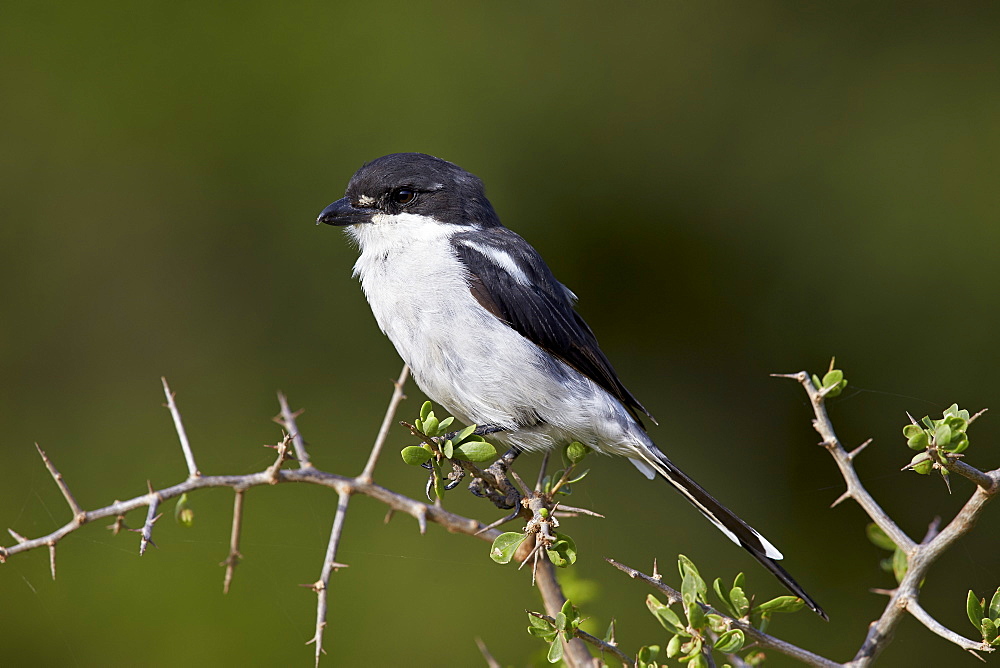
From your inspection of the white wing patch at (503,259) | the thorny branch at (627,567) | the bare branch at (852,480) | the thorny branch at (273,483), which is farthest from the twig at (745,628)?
the white wing patch at (503,259)

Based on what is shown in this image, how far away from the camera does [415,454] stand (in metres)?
2.02

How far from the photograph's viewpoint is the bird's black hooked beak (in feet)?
10.3

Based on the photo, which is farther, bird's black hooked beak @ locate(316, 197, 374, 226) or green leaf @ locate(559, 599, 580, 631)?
bird's black hooked beak @ locate(316, 197, 374, 226)

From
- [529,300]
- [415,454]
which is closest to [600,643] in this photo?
[415,454]

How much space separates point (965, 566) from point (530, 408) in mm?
2980

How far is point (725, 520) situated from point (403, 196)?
5.13 ft

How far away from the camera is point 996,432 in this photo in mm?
4652

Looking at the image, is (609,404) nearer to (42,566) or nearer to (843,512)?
(843,512)

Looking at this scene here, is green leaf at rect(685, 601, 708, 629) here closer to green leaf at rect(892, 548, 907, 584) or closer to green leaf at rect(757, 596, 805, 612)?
green leaf at rect(757, 596, 805, 612)

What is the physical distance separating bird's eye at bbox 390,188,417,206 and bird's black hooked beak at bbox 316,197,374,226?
10cm

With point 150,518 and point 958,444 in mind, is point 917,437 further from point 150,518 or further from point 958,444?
point 150,518

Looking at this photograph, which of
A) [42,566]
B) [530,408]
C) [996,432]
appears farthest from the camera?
A: [996,432]

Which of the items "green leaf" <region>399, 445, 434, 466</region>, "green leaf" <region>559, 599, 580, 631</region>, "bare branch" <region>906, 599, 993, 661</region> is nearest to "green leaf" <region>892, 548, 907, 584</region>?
"bare branch" <region>906, 599, 993, 661</region>

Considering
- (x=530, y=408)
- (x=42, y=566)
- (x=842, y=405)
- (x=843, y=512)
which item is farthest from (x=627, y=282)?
(x=42, y=566)
